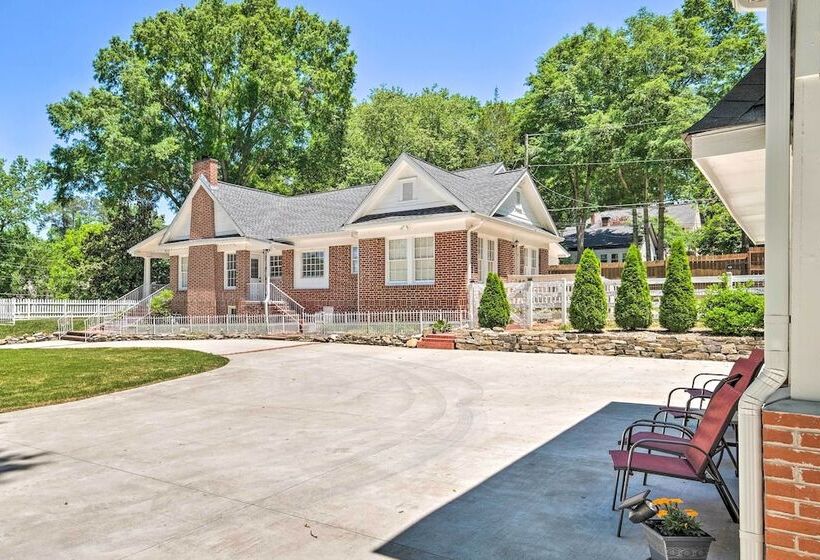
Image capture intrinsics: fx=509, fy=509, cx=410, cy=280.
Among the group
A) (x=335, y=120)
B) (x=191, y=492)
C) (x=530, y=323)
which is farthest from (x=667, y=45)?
(x=191, y=492)

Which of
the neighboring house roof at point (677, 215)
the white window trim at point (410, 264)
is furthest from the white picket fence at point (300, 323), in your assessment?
the neighboring house roof at point (677, 215)

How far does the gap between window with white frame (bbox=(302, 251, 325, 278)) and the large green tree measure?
53.2 ft

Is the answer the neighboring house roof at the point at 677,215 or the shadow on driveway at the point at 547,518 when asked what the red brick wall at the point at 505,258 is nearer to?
the shadow on driveway at the point at 547,518

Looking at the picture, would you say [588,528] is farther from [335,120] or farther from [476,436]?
[335,120]

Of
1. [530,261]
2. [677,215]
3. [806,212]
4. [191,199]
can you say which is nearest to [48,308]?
[191,199]

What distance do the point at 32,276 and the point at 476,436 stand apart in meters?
63.4

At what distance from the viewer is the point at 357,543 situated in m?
3.35

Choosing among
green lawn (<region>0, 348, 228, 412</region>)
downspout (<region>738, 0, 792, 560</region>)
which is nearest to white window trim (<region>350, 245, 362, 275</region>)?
green lawn (<region>0, 348, 228, 412</region>)

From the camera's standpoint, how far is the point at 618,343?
13.4 meters

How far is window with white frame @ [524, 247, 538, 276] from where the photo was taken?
76.4ft

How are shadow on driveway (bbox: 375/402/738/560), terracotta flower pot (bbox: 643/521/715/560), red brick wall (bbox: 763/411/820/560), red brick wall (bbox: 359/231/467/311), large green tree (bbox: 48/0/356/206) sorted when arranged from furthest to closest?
large green tree (bbox: 48/0/356/206) → red brick wall (bbox: 359/231/467/311) → shadow on driveway (bbox: 375/402/738/560) → terracotta flower pot (bbox: 643/521/715/560) → red brick wall (bbox: 763/411/820/560)

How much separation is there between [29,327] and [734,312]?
2811 centimetres

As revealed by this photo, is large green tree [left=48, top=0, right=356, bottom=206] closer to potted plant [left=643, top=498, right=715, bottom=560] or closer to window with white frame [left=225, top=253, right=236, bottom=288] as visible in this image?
window with white frame [left=225, top=253, right=236, bottom=288]

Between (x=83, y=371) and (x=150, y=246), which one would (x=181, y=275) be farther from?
(x=83, y=371)
